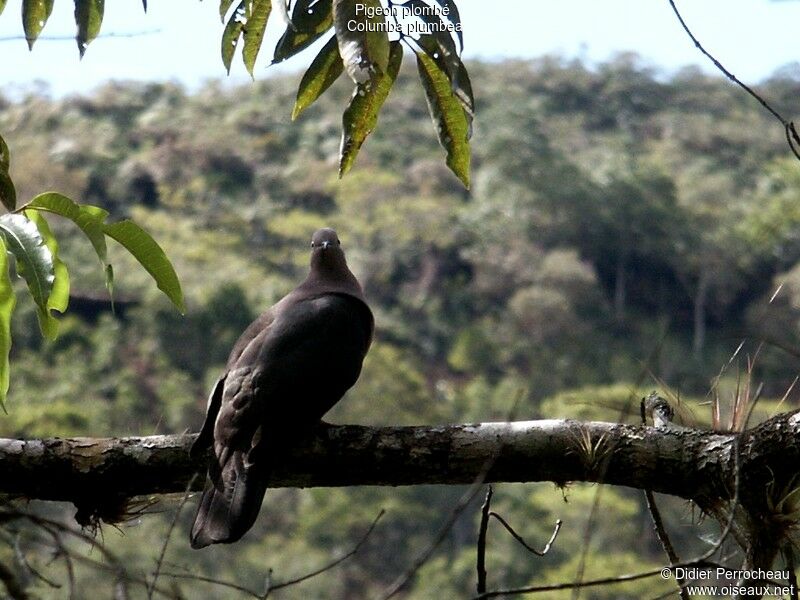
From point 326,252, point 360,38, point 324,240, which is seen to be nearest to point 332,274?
point 326,252

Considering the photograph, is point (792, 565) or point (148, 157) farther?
point (148, 157)

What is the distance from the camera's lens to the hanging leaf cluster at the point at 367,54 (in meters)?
1.96

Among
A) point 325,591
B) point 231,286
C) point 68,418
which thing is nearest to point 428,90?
point 325,591

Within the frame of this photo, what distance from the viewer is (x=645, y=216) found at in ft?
140

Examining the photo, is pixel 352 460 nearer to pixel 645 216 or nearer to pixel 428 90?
pixel 428 90

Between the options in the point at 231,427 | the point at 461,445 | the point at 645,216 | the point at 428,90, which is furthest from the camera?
the point at 645,216

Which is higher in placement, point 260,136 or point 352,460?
point 352,460

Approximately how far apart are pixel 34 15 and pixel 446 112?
32.5 inches

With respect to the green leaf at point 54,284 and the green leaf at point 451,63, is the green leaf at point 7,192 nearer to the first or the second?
the green leaf at point 54,284

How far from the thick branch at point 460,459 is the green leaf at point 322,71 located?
786mm

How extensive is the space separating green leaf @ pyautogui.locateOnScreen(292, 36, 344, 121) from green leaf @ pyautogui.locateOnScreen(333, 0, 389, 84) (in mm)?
236

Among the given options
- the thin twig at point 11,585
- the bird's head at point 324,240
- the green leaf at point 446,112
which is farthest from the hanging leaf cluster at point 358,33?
the bird's head at point 324,240

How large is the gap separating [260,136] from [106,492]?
4738cm

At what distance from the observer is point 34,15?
2.22 m
